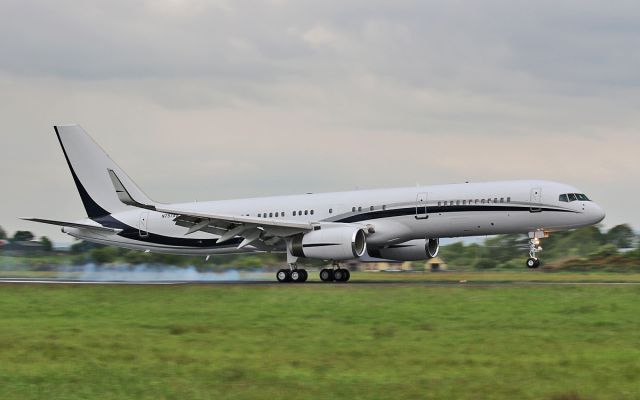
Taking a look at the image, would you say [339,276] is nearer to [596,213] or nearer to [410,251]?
[410,251]

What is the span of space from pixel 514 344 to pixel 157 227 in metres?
33.8

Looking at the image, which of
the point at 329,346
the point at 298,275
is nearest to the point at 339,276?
the point at 298,275

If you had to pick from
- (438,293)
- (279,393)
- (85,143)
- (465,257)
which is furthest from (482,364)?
(465,257)

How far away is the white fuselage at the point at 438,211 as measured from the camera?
41.9 meters

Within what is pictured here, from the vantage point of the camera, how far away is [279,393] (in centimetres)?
Result: 1486

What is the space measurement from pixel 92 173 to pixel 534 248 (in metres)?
25.4

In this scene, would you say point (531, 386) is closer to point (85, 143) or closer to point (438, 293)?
point (438, 293)

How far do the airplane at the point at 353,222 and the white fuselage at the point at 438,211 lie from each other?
0.04 m

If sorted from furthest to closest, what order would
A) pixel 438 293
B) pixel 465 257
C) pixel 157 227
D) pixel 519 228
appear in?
pixel 465 257, pixel 157 227, pixel 519 228, pixel 438 293

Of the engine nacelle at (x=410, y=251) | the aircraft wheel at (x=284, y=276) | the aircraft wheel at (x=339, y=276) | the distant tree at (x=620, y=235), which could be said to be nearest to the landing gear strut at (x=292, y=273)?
the aircraft wheel at (x=284, y=276)

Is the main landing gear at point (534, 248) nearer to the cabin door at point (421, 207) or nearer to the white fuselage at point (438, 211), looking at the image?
the white fuselage at point (438, 211)

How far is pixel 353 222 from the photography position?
148 ft

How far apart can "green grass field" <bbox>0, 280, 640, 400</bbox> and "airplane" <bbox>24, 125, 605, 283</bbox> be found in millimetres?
9525

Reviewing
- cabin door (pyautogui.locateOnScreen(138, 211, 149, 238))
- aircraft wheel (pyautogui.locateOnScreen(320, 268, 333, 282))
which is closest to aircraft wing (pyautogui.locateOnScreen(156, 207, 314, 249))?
aircraft wheel (pyautogui.locateOnScreen(320, 268, 333, 282))
